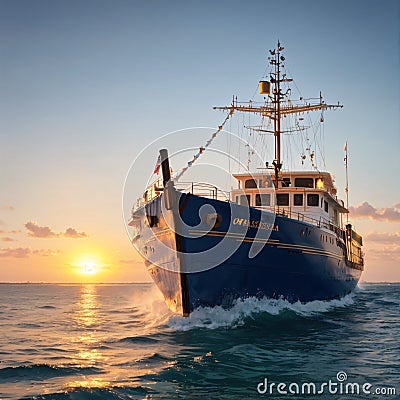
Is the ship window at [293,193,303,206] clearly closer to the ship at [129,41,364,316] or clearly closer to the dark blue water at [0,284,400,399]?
the ship at [129,41,364,316]

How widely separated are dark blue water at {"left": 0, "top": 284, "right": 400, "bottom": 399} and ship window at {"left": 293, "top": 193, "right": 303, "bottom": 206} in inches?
276

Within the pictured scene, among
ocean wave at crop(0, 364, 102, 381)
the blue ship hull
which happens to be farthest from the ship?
ocean wave at crop(0, 364, 102, 381)

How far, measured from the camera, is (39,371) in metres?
12.6

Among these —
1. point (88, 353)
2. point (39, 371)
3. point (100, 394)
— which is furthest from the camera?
point (88, 353)

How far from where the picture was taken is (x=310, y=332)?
18531mm

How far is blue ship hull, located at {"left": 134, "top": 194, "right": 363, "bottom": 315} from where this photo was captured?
724 inches

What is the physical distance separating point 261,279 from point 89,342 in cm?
696

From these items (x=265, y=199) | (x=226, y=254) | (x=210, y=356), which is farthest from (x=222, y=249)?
(x=265, y=199)

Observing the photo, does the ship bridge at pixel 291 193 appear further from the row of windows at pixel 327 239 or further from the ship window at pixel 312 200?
the row of windows at pixel 327 239

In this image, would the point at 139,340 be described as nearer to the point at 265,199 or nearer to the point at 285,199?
the point at 265,199

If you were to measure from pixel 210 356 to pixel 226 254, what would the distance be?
5.39m

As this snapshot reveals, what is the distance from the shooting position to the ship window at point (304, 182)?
2873 cm

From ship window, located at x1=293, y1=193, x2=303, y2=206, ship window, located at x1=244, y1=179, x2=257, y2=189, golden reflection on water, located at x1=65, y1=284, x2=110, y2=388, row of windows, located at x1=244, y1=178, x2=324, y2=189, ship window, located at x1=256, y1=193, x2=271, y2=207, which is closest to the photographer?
golden reflection on water, located at x1=65, y1=284, x2=110, y2=388

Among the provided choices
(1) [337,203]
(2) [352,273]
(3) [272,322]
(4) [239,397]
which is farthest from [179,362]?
(2) [352,273]
